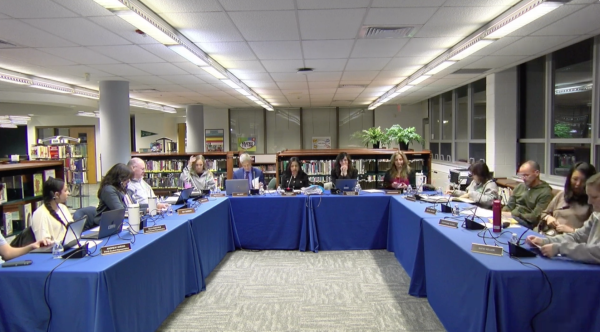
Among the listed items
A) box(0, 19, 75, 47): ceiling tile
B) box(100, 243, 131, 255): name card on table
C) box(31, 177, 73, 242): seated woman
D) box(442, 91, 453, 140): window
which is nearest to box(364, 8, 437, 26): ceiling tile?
box(100, 243, 131, 255): name card on table

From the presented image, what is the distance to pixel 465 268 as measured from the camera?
250 cm

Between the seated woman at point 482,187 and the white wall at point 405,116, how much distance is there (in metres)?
8.55

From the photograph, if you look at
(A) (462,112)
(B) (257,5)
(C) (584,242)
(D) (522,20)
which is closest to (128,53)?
(B) (257,5)

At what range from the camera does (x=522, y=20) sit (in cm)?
379

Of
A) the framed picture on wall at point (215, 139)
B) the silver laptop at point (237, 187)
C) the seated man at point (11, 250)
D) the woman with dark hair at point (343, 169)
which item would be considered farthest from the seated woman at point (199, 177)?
the framed picture on wall at point (215, 139)

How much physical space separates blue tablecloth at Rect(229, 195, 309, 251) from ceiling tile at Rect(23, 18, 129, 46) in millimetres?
2538

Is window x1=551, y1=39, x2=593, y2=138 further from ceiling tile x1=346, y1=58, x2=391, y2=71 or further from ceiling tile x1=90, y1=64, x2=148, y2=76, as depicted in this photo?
ceiling tile x1=90, y1=64, x2=148, y2=76

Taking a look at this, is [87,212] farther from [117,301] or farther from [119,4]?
[119,4]

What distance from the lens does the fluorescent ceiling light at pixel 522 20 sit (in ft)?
11.1

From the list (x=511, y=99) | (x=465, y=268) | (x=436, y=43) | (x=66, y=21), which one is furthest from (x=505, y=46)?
(x=66, y=21)

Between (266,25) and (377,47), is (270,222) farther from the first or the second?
(377,47)

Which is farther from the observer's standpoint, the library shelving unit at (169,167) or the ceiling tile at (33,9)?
the library shelving unit at (169,167)

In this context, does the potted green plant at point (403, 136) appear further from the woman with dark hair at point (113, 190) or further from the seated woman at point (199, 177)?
the woman with dark hair at point (113, 190)

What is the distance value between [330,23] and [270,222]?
2733mm
